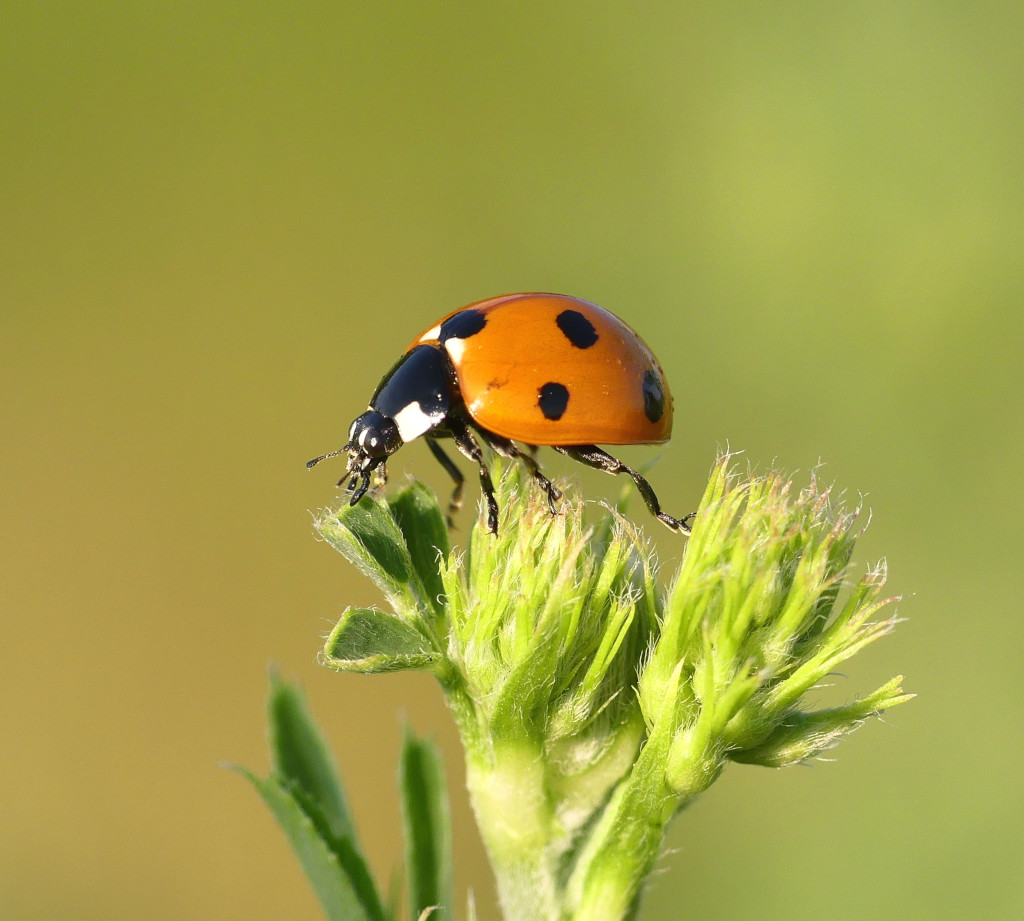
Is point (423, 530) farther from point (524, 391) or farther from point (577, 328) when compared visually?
point (577, 328)

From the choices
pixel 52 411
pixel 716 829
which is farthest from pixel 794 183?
pixel 52 411

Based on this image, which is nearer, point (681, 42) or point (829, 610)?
point (829, 610)

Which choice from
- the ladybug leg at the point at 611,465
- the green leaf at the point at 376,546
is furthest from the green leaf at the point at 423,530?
the ladybug leg at the point at 611,465

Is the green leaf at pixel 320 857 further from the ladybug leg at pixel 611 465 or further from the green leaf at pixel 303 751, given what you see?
the ladybug leg at pixel 611 465

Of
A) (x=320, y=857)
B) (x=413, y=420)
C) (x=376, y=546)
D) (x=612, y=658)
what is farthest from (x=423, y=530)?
(x=413, y=420)

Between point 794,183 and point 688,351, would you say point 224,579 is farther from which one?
point 794,183

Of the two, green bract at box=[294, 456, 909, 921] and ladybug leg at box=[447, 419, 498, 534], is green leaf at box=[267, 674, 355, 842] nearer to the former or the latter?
green bract at box=[294, 456, 909, 921]
